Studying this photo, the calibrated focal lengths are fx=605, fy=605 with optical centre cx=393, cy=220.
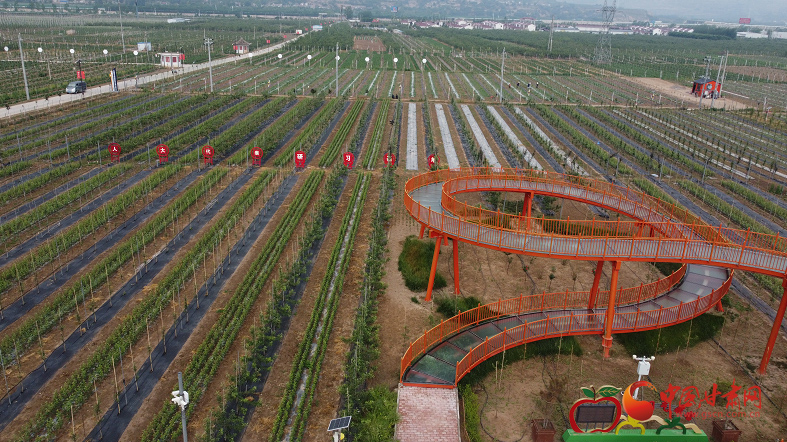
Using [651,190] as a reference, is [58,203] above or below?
above

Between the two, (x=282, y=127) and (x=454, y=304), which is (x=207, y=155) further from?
→ (x=454, y=304)

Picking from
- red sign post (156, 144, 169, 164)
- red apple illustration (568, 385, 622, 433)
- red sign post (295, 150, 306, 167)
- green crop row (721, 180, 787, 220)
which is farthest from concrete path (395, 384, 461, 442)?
red sign post (156, 144, 169, 164)

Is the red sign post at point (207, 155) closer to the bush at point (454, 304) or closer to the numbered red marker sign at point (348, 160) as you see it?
the numbered red marker sign at point (348, 160)

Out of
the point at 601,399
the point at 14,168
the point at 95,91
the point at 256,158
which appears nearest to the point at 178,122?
the point at 256,158

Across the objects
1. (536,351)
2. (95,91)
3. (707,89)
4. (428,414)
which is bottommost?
(536,351)

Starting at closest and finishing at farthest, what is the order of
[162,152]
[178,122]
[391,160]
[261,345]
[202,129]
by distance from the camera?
[261,345]
[162,152]
[391,160]
[202,129]
[178,122]

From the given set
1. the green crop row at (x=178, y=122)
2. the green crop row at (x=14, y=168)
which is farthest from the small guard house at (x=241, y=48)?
the green crop row at (x=14, y=168)
